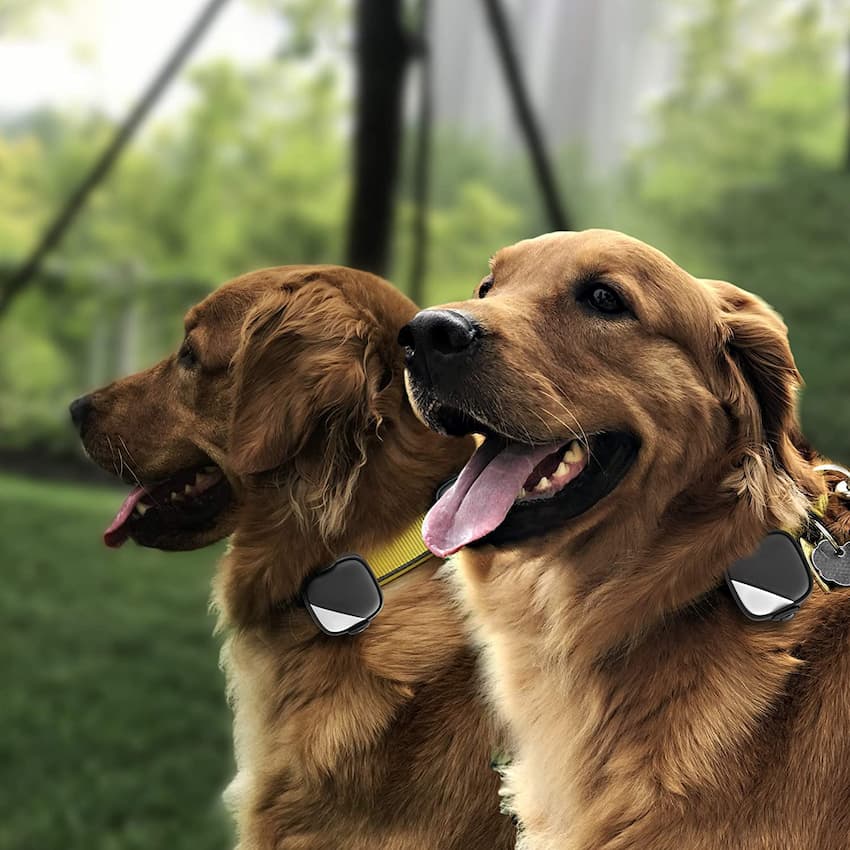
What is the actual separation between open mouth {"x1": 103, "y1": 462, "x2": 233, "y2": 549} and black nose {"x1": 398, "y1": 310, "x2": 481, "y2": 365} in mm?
899

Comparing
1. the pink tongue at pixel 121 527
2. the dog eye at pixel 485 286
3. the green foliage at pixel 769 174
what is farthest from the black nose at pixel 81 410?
the green foliage at pixel 769 174

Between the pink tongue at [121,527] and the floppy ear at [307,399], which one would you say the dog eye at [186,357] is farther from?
the pink tongue at [121,527]

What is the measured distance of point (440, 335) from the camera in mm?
1608

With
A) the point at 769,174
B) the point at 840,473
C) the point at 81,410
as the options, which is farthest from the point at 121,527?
the point at 769,174

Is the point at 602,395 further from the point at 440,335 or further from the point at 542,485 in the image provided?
the point at 440,335

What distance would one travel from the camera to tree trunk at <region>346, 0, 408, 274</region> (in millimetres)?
4016

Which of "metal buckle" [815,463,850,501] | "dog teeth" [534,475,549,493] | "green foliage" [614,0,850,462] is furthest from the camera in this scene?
"green foliage" [614,0,850,462]

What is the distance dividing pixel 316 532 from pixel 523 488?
0.72 metres

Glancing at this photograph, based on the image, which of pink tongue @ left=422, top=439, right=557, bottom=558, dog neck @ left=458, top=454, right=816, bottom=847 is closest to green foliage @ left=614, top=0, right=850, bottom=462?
dog neck @ left=458, top=454, right=816, bottom=847

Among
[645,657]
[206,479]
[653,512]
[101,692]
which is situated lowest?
[101,692]

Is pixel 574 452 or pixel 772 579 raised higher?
pixel 574 452

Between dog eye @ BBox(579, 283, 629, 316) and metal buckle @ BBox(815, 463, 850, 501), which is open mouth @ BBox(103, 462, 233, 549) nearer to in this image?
dog eye @ BBox(579, 283, 629, 316)

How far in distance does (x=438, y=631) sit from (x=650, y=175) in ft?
14.1

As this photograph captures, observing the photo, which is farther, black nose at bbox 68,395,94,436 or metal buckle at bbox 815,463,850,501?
black nose at bbox 68,395,94,436
